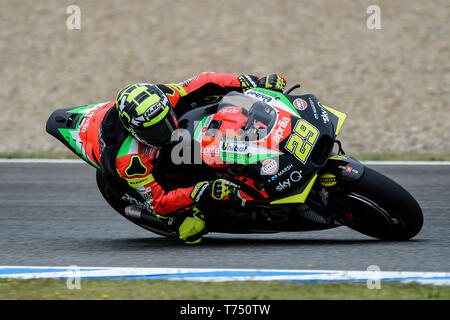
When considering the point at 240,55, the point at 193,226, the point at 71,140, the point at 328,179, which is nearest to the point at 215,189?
the point at 193,226

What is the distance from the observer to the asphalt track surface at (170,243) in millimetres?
5160

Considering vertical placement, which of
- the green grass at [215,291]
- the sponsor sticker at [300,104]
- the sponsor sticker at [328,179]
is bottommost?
the green grass at [215,291]

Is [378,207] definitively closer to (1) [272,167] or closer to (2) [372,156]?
(1) [272,167]

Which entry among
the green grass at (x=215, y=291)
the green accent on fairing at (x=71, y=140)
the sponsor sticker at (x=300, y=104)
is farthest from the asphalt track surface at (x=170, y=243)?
the sponsor sticker at (x=300, y=104)

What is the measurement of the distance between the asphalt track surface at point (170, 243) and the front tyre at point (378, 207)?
166mm

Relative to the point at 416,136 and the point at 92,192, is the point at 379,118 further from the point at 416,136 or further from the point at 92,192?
the point at 92,192

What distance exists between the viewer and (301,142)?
4.80 metres

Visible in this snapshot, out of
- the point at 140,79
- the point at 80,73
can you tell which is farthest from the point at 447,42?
the point at 80,73

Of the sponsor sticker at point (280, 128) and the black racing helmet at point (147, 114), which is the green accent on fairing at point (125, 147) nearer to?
the black racing helmet at point (147, 114)

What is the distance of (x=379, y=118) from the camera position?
10789mm

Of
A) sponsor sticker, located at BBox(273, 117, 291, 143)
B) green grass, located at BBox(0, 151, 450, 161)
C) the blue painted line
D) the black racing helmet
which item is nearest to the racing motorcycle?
sponsor sticker, located at BBox(273, 117, 291, 143)

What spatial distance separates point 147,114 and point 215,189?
675mm

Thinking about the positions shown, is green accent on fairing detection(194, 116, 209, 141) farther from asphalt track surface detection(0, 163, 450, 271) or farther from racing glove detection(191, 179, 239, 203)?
asphalt track surface detection(0, 163, 450, 271)
